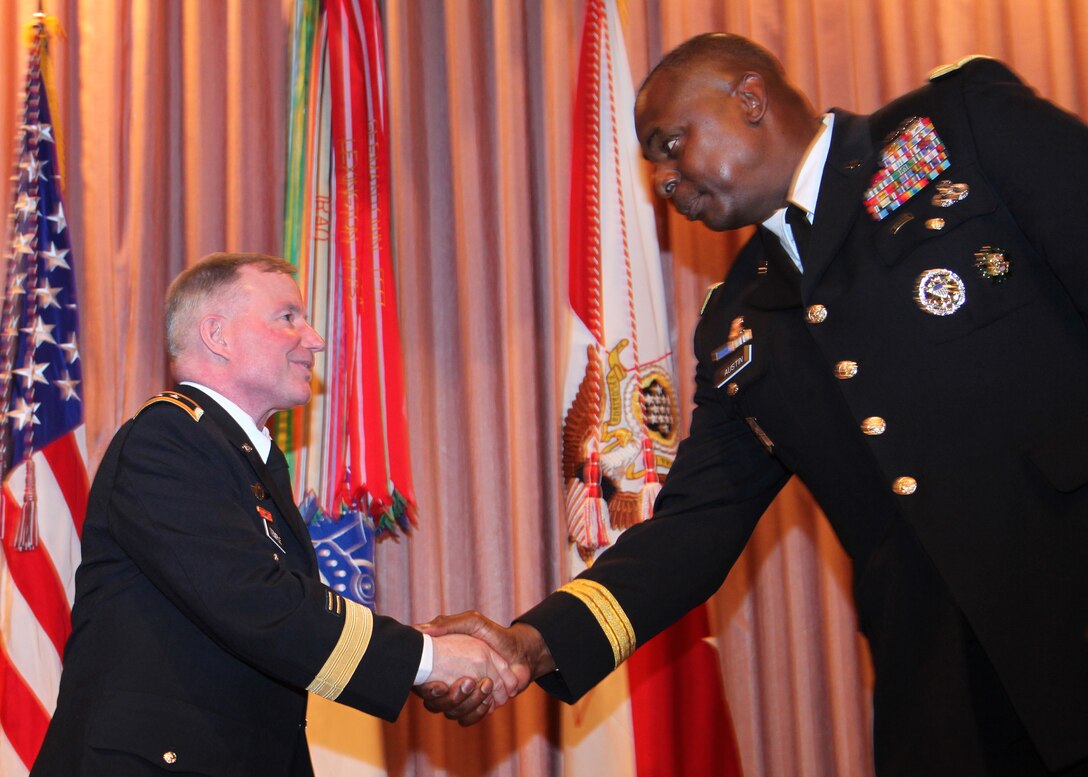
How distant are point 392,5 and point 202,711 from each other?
9.07ft

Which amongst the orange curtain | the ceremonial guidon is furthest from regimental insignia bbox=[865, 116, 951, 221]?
the orange curtain

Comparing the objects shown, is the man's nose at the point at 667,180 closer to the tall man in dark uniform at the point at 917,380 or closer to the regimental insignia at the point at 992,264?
the tall man in dark uniform at the point at 917,380

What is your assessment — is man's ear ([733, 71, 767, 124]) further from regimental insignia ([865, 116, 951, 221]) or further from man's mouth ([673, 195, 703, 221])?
regimental insignia ([865, 116, 951, 221])

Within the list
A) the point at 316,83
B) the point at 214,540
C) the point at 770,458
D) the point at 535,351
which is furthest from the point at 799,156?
the point at 316,83

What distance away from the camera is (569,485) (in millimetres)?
3525

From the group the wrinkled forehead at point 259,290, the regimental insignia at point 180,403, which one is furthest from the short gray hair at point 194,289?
the regimental insignia at point 180,403

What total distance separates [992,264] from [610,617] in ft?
3.29

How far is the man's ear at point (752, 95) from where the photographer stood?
2195 mm

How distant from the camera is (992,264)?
1.75m

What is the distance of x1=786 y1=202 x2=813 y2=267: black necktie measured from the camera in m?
2.00

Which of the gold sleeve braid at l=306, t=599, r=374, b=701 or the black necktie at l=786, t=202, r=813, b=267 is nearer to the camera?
the black necktie at l=786, t=202, r=813, b=267

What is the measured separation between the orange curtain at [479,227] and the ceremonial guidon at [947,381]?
64.6 inches

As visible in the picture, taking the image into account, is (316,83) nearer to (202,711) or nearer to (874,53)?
(874,53)

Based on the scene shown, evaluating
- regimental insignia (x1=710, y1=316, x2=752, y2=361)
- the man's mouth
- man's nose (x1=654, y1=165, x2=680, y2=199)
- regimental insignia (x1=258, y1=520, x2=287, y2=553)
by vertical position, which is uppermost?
man's nose (x1=654, y1=165, x2=680, y2=199)
